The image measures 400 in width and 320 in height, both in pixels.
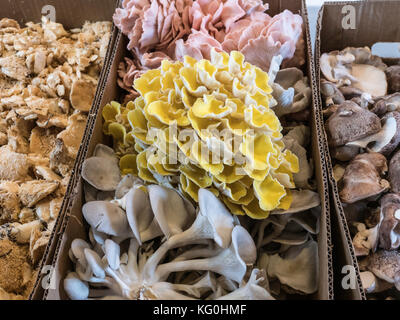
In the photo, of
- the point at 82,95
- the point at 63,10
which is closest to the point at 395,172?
the point at 82,95

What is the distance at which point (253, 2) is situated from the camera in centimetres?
103

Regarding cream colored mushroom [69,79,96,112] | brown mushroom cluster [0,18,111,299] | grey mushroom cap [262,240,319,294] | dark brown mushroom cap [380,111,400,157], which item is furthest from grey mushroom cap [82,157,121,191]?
dark brown mushroom cap [380,111,400,157]

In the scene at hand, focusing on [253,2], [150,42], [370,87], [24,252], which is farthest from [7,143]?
[370,87]

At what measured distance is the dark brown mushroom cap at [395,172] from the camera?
76 centimetres

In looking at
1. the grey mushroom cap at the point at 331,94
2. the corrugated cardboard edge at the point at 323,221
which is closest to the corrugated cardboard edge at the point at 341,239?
the corrugated cardboard edge at the point at 323,221

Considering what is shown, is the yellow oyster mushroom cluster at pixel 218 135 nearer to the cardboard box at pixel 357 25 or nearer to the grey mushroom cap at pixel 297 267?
the grey mushroom cap at pixel 297 267

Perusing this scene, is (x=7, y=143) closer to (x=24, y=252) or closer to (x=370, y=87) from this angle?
(x=24, y=252)

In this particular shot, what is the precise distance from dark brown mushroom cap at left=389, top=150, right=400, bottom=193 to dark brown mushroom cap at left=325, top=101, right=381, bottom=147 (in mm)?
68

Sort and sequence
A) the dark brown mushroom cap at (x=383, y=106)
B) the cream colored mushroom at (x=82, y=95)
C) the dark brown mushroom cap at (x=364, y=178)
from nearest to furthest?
the dark brown mushroom cap at (x=364, y=178)
the dark brown mushroom cap at (x=383, y=106)
the cream colored mushroom at (x=82, y=95)

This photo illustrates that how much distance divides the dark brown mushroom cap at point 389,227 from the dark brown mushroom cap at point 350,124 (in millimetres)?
159

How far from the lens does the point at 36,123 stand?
99cm

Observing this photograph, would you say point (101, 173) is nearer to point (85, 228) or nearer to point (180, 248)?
point (85, 228)

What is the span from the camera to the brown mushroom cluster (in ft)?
2.55

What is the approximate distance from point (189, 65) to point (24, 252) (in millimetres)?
496
